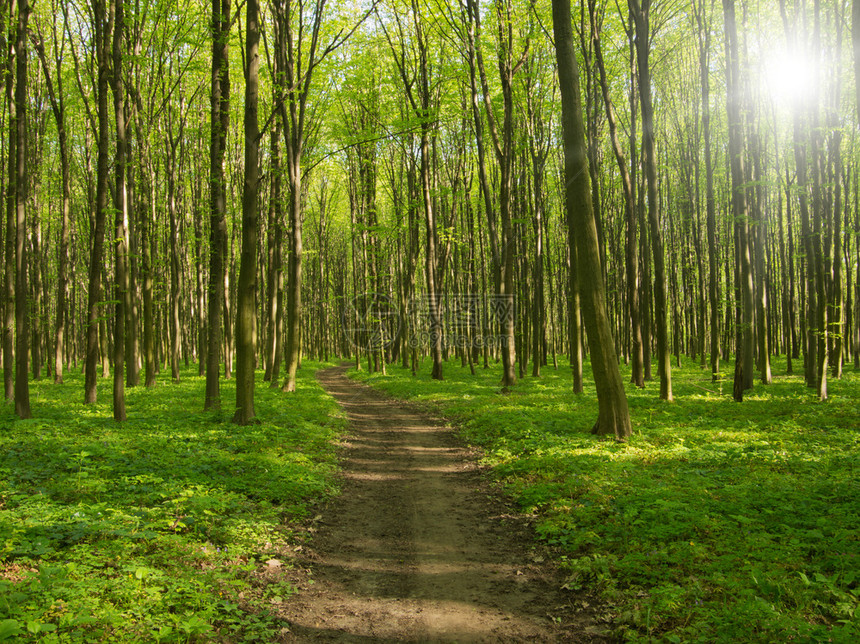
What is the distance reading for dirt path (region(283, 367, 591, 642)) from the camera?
11.8 feet

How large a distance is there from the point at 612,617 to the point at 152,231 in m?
20.9

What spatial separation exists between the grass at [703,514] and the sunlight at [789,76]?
9933 millimetres

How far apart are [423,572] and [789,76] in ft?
67.8

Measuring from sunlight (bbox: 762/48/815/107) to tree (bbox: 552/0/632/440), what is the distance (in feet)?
31.5

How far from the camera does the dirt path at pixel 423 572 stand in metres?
3.61

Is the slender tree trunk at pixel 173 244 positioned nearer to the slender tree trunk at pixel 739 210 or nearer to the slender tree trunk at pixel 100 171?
the slender tree trunk at pixel 100 171

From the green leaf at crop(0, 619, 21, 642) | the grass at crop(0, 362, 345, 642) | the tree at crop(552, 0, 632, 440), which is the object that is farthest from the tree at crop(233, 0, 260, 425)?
the green leaf at crop(0, 619, 21, 642)

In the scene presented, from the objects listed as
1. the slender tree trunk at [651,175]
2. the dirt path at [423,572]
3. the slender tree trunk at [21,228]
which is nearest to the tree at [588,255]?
the dirt path at [423,572]

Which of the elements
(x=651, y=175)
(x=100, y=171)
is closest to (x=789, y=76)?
(x=651, y=175)

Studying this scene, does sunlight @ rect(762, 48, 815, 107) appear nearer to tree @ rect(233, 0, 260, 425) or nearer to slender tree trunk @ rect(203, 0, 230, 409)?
tree @ rect(233, 0, 260, 425)

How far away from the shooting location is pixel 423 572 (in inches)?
178

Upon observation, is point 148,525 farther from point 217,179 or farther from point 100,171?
point 217,179

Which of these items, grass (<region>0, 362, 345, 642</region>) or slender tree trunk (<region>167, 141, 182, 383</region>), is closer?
grass (<region>0, 362, 345, 642</region>)

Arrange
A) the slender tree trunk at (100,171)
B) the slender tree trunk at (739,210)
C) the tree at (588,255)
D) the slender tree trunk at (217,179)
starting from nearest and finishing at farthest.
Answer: the tree at (588,255), the slender tree trunk at (100,171), the slender tree trunk at (217,179), the slender tree trunk at (739,210)
